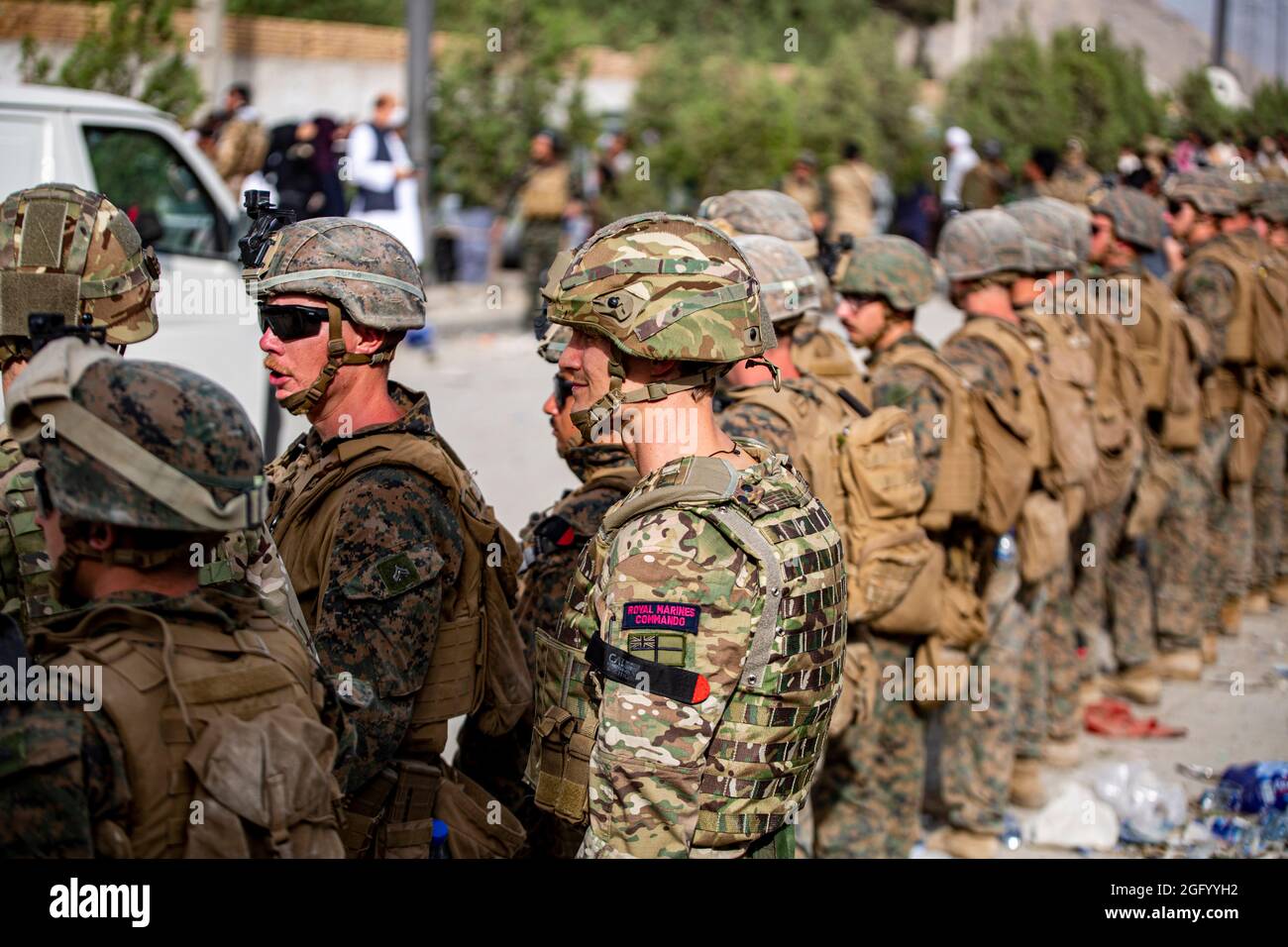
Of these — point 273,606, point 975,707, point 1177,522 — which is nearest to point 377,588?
point 273,606

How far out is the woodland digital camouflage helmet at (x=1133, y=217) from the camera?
308 inches

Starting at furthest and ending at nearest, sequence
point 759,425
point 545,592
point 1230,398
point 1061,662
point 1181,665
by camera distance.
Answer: point 1230,398
point 1181,665
point 1061,662
point 759,425
point 545,592

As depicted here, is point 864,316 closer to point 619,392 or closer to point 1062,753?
point 1062,753

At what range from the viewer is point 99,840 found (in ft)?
6.98

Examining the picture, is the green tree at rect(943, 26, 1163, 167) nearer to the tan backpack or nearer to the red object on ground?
the tan backpack

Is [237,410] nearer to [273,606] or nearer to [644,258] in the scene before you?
[273,606]

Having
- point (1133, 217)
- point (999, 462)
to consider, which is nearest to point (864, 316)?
point (999, 462)

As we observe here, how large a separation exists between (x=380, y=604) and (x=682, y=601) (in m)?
0.76

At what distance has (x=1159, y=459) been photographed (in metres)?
8.12

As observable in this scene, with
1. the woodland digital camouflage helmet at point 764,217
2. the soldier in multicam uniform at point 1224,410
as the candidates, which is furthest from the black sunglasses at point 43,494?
the soldier in multicam uniform at point 1224,410

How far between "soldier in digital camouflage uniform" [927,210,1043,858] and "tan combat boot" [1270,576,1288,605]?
4.12m

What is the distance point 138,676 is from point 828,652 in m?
1.30

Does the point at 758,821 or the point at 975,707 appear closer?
the point at 758,821
